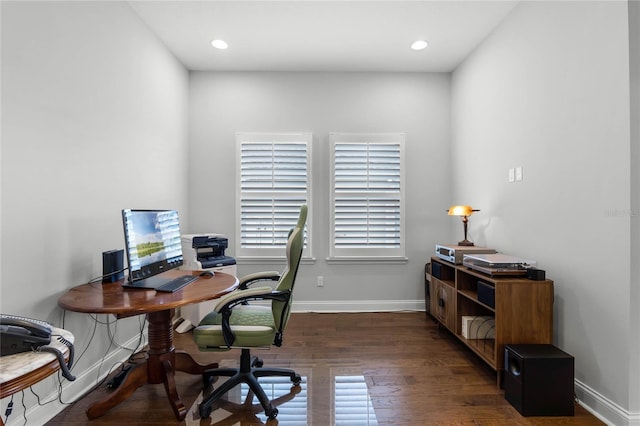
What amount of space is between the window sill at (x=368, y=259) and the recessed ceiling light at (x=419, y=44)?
2.41m

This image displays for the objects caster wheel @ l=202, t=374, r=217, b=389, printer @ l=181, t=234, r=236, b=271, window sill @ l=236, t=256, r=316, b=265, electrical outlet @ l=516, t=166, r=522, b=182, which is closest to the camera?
caster wheel @ l=202, t=374, r=217, b=389

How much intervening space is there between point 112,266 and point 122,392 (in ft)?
2.67

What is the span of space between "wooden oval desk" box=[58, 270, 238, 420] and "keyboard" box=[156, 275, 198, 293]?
0.03 meters

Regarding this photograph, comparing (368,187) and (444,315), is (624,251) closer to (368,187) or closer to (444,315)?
(444,315)

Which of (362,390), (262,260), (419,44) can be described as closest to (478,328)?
(362,390)

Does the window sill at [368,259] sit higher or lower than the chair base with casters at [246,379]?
higher

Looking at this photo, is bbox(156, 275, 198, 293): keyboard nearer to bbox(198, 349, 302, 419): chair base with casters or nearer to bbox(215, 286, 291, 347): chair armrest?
bbox(215, 286, 291, 347): chair armrest

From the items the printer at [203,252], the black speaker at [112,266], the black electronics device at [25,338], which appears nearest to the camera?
the black electronics device at [25,338]

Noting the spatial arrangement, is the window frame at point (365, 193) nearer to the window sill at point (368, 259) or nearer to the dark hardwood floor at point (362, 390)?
the window sill at point (368, 259)

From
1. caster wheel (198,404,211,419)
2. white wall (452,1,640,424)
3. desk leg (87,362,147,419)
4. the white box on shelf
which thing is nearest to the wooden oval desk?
desk leg (87,362,147,419)

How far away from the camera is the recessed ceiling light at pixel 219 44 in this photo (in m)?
3.31

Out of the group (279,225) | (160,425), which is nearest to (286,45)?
(279,225)

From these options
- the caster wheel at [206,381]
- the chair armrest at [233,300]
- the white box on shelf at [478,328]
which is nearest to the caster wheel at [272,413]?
the chair armrest at [233,300]

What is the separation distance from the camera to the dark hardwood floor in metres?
1.95
